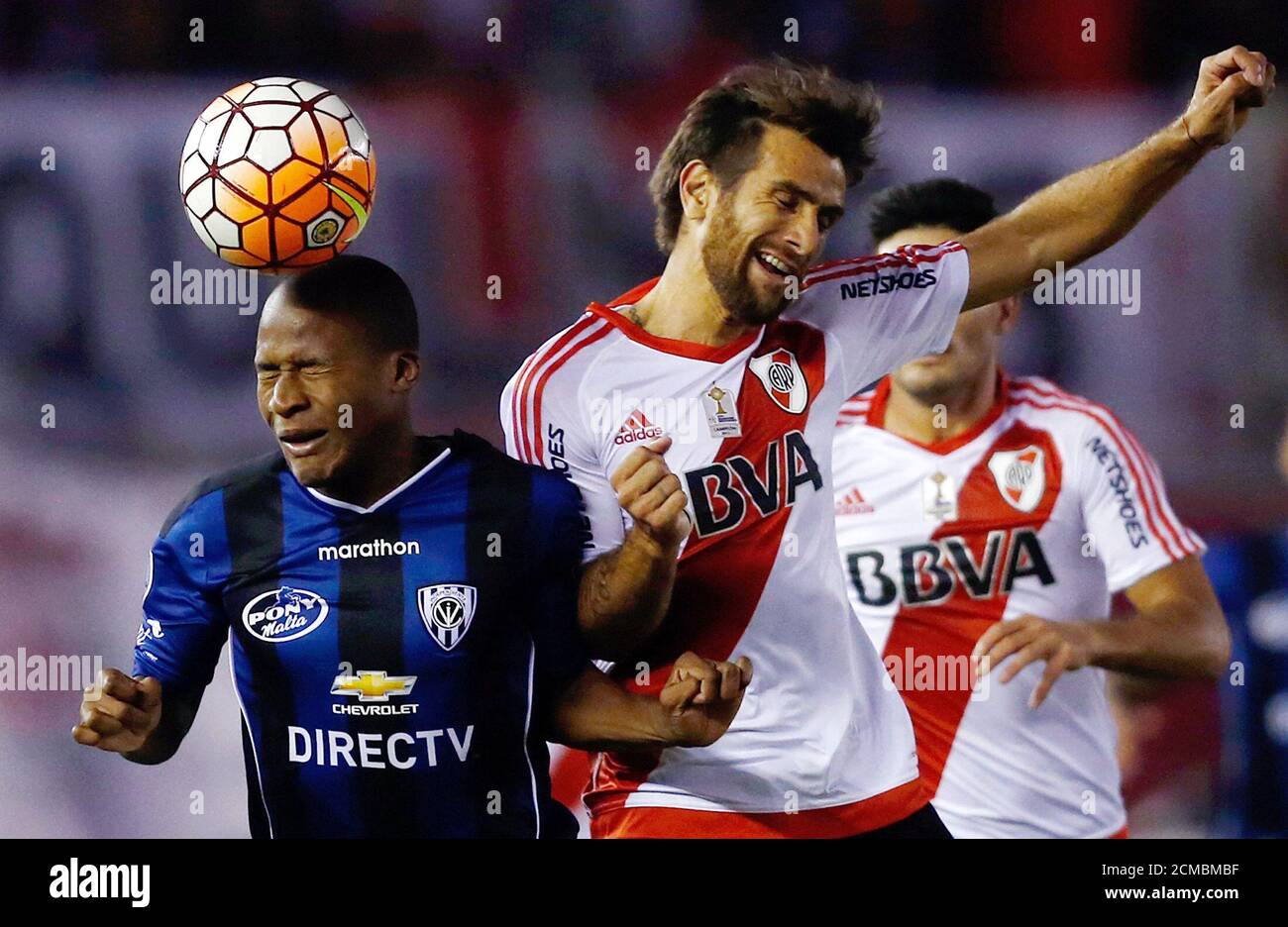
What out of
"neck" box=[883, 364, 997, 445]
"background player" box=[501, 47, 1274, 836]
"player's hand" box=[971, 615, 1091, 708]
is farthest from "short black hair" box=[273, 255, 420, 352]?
"player's hand" box=[971, 615, 1091, 708]

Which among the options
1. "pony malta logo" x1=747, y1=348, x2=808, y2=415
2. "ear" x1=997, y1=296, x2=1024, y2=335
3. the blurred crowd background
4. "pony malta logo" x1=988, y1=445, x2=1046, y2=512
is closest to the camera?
"pony malta logo" x1=747, y1=348, x2=808, y2=415

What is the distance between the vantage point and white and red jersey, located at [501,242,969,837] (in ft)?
11.0

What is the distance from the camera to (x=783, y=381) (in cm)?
343

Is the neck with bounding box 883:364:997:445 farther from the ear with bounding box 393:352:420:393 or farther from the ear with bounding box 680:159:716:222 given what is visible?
the ear with bounding box 393:352:420:393

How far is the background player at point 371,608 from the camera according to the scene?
10.8ft

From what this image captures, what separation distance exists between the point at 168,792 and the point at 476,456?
4.51 feet

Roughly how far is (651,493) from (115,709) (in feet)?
3.67

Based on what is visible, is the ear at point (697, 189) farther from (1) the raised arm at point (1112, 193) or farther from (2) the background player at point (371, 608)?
(2) the background player at point (371, 608)

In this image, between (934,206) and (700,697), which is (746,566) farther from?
(934,206)

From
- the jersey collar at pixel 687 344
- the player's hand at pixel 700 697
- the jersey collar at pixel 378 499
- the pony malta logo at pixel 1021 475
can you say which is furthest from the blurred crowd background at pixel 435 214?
the player's hand at pixel 700 697

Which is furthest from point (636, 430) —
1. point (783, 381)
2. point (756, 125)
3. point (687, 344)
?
point (756, 125)

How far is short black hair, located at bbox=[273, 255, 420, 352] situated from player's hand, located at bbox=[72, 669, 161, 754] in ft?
2.79

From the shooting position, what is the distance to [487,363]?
3893mm
